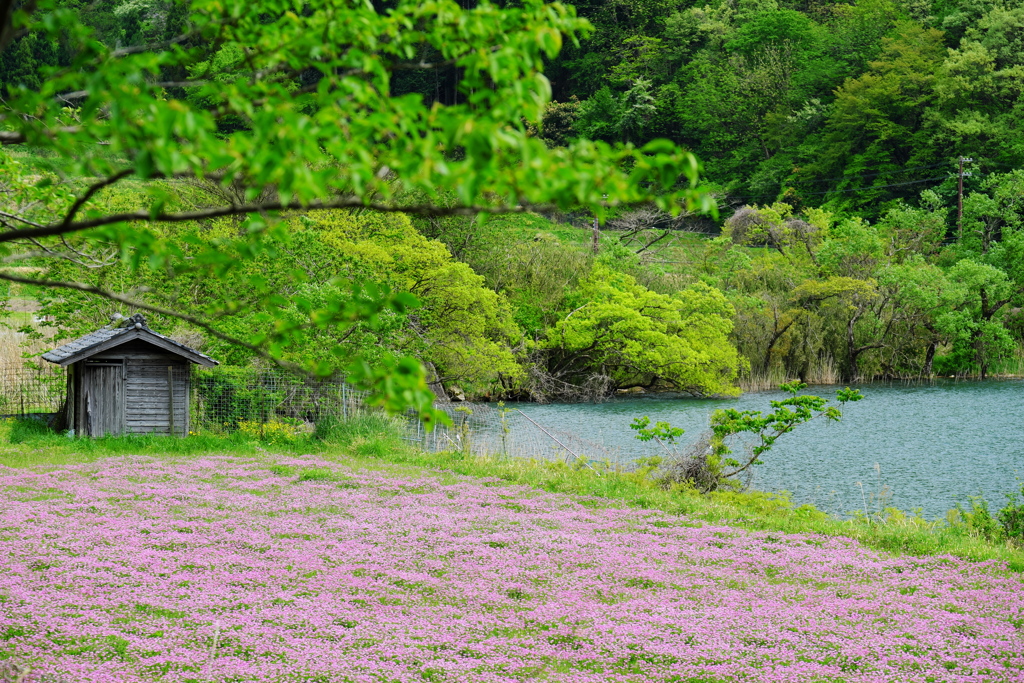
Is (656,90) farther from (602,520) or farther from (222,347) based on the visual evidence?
(602,520)

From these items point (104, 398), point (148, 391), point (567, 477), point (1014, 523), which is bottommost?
point (1014, 523)

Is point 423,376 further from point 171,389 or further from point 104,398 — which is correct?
point 104,398

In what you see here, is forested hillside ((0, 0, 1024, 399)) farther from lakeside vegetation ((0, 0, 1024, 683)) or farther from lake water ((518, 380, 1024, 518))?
lake water ((518, 380, 1024, 518))

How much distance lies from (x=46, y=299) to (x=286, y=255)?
6317 millimetres

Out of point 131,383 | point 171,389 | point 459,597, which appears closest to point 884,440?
point 171,389

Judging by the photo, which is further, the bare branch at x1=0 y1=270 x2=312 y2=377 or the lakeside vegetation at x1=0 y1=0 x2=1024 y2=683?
the bare branch at x1=0 y1=270 x2=312 y2=377

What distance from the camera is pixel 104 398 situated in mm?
19719

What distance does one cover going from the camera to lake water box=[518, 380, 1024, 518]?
18484 mm

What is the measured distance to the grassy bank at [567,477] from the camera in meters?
11.8

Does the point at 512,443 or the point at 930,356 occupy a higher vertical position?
the point at 930,356

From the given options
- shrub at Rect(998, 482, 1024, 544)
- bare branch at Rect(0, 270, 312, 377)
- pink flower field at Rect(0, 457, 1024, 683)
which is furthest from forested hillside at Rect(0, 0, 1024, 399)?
shrub at Rect(998, 482, 1024, 544)

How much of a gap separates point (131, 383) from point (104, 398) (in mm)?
652

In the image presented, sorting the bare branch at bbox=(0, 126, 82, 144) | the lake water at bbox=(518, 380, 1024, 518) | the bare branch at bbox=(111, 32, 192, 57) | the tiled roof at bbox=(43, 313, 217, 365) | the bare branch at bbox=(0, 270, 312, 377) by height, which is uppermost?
the bare branch at bbox=(111, 32, 192, 57)

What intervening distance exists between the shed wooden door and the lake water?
11637 millimetres
